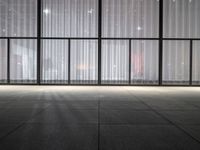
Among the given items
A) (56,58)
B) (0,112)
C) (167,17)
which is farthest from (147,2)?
(0,112)

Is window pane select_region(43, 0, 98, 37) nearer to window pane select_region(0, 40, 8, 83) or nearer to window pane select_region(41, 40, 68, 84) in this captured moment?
window pane select_region(41, 40, 68, 84)

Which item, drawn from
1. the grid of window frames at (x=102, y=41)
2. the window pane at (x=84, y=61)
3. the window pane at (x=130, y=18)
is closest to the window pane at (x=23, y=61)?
the grid of window frames at (x=102, y=41)

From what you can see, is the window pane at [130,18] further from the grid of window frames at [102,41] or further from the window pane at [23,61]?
the window pane at [23,61]

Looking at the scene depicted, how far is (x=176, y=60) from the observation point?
12.1 m

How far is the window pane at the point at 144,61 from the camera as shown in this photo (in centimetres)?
1208

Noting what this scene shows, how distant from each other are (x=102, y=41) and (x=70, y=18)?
2.28 m

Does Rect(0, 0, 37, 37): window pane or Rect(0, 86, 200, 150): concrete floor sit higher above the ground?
Rect(0, 0, 37, 37): window pane

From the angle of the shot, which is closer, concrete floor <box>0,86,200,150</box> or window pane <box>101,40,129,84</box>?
concrete floor <box>0,86,200,150</box>

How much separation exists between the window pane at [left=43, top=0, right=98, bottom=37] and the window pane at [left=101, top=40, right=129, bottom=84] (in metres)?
1.16

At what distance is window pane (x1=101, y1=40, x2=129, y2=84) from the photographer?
1212 centimetres

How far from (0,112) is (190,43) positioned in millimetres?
10802

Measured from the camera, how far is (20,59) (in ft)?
39.7

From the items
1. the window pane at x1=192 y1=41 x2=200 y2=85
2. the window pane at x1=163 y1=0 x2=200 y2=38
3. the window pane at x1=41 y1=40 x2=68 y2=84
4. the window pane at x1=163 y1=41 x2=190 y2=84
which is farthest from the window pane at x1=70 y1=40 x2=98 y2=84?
the window pane at x1=192 y1=41 x2=200 y2=85

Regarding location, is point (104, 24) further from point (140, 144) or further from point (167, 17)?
point (140, 144)
